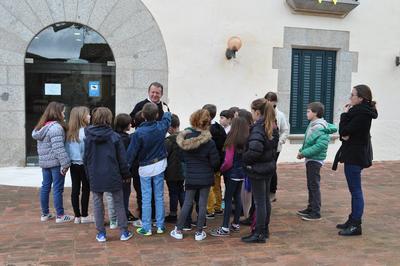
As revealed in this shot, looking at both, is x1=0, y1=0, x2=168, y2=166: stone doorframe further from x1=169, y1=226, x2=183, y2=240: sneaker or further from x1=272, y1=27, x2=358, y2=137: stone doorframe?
x1=169, y1=226, x2=183, y2=240: sneaker

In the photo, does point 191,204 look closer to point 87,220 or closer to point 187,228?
point 187,228

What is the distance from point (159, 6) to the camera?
8.38 metres

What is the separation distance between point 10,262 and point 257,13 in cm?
684

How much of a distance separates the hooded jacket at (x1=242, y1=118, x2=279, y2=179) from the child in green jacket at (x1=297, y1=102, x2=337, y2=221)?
3.04 feet

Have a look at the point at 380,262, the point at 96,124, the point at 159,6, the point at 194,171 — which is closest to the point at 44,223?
the point at 96,124

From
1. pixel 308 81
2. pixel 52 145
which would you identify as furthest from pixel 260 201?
pixel 308 81

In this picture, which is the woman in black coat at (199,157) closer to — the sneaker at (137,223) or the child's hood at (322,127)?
the sneaker at (137,223)

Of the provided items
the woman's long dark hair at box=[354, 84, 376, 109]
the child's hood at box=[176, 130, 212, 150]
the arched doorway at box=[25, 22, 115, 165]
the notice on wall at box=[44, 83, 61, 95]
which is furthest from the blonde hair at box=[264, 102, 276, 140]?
the notice on wall at box=[44, 83, 61, 95]

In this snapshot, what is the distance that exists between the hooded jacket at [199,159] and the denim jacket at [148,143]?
0.26m

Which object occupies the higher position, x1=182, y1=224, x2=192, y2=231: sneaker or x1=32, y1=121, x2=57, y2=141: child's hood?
x1=32, y1=121, x2=57, y2=141: child's hood

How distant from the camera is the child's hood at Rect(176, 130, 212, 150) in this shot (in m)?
4.37

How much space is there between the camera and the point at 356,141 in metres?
4.67

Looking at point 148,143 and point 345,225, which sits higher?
point 148,143

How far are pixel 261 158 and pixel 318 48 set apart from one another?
585cm
